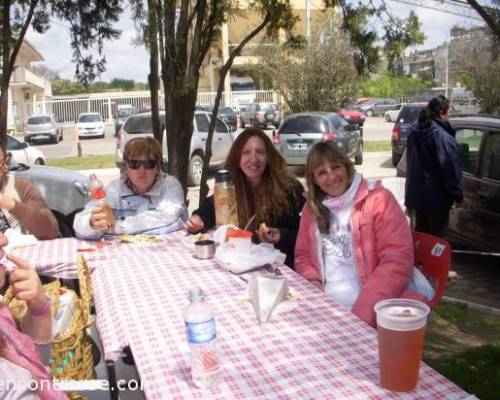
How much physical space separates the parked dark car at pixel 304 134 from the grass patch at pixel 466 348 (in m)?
8.74

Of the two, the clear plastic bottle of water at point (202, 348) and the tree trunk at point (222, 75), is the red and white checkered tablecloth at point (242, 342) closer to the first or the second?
the clear plastic bottle of water at point (202, 348)

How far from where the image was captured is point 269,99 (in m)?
37.5

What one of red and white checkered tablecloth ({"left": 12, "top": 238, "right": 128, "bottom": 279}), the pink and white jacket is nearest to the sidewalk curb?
the pink and white jacket

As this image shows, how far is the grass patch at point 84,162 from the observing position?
16.8 metres

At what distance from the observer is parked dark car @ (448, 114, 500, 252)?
5281 mm

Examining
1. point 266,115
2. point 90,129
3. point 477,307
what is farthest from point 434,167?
point 90,129

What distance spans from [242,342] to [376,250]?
3.33 ft

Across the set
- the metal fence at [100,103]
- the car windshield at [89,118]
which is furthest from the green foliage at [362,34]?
the metal fence at [100,103]

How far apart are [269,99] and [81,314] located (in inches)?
1419

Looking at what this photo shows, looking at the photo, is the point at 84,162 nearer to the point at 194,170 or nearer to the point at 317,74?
the point at 194,170

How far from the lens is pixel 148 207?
371cm

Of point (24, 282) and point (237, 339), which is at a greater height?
point (24, 282)

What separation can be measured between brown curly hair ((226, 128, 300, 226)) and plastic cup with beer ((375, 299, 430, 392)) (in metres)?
1.90

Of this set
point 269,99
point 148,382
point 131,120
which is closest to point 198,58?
point 148,382
